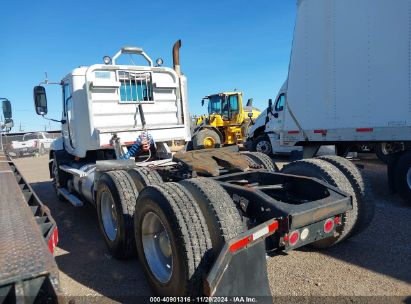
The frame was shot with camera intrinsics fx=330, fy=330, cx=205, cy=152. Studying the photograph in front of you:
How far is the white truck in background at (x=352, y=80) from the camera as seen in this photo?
5988mm

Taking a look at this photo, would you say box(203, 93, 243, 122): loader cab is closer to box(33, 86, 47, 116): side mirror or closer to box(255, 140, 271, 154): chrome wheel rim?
box(255, 140, 271, 154): chrome wheel rim

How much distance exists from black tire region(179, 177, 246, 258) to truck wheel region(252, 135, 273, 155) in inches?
454

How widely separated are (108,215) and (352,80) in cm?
527

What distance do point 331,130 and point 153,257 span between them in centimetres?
516

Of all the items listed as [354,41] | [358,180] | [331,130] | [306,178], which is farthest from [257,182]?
[354,41]

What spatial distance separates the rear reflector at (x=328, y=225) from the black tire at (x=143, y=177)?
2046mm

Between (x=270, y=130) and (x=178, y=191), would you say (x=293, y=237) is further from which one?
(x=270, y=130)

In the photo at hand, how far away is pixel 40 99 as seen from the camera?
698 cm

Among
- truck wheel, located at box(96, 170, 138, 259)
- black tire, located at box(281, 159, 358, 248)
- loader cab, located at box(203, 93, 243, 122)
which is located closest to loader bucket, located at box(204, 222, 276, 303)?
black tire, located at box(281, 159, 358, 248)

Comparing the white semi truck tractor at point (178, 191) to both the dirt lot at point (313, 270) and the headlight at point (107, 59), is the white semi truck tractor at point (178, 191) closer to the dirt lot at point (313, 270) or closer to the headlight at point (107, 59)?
the headlight at point (107, 59)

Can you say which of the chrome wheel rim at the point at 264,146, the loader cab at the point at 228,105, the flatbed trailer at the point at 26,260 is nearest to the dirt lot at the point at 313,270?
the flatbed trailer at the point at 26,260

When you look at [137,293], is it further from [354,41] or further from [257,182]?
[354,41]

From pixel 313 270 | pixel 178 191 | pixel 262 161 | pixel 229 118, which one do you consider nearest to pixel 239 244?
pixel 178 191

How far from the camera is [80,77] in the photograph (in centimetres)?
597
